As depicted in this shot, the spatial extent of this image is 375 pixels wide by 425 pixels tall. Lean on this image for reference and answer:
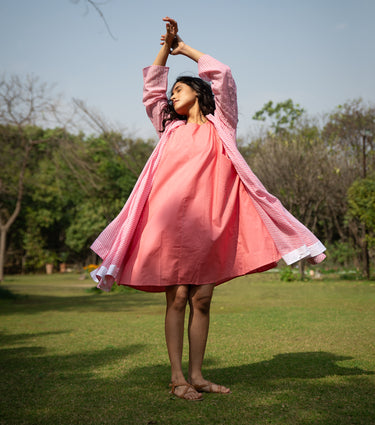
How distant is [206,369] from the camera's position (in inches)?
140

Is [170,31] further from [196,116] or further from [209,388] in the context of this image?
[209,388]

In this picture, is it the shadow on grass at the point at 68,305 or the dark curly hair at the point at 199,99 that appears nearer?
the dark curly hair at the point at 199,99

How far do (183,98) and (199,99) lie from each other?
0.38 feet

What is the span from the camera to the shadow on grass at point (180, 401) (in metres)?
2.37

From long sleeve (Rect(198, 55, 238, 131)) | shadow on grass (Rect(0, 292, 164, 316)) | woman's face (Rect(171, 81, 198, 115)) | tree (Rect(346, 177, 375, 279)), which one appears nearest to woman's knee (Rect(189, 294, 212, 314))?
long sleeve (Rect(198, 55, 238, 131))

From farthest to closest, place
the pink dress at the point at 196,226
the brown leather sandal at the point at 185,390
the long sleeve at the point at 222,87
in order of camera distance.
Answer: the long sleeve at the point at 222,87
the pink dress at the point at 196,226
the brown leather sandal at the point at 185,390

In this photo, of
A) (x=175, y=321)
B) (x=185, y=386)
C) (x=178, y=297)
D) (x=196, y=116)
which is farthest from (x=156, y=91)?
(x=185, y=386)

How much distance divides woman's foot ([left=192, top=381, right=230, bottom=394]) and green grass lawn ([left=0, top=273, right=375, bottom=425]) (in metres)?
0.08

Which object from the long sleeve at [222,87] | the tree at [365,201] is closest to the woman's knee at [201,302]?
the long sleeve at [222,87]

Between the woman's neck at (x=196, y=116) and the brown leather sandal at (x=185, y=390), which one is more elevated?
the woman's neck at (x=196, y=116)

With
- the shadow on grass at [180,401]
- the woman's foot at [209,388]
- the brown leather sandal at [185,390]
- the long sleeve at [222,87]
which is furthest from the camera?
the long sleeve at [222,87]

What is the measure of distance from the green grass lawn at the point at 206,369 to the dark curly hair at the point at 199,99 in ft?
5.70

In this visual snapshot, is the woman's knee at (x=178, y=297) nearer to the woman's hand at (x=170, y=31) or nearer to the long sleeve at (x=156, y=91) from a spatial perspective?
the long sleeve at (x=156, y=91)

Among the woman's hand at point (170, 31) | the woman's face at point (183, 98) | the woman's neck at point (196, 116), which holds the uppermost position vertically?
the woman's hand at point (170, 31)
